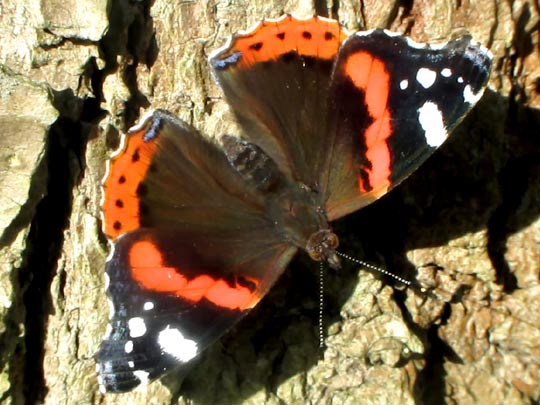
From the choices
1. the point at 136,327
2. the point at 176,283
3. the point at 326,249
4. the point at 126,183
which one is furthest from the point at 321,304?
the point at 126,183

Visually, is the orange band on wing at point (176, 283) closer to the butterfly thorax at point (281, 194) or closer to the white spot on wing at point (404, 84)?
the butterfly thorax at point (281, 194)

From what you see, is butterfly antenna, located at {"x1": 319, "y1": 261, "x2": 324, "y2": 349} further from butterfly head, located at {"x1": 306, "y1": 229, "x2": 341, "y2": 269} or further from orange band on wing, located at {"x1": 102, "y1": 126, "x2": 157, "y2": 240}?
orange band on wing, located at {"x1": 102, "y1": 126, "x2": 157, "y2": 240}

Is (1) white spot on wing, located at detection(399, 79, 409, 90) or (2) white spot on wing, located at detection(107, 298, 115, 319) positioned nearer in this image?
(2) white spot on wing, located at detection(107, 298, 115, 319)

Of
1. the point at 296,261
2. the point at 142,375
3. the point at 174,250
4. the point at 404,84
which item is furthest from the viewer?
the point at 296,261

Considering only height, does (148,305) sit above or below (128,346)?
above

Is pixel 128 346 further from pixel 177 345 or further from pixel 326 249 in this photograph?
pixel 326 249

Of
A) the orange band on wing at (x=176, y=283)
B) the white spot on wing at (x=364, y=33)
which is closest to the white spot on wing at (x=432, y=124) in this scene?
the white spot on wing at (x=364, y=33)

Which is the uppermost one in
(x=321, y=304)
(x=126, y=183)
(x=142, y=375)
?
(x=126, y=183)

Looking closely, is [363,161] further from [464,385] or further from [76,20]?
[76,20]

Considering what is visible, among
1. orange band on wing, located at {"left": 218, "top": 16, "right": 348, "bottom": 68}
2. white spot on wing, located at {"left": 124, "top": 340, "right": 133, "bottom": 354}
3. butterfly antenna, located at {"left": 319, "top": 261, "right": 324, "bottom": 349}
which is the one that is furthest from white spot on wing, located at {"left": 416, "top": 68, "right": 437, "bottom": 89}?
white spot on wing, located at {"left": 124, "top": 340, "right": 133, "bottom": 354}
